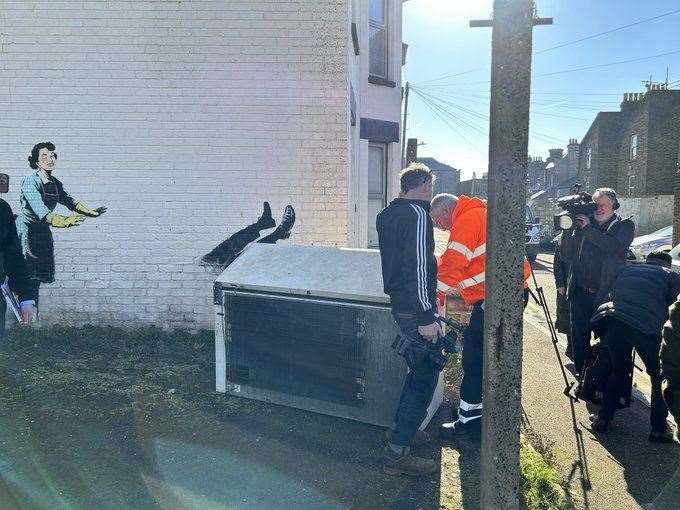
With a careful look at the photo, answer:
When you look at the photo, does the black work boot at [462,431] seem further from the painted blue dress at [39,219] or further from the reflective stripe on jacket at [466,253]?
the painted blue dress at [39,219]

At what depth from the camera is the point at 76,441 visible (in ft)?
12.5

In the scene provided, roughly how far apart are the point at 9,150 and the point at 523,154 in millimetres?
6103

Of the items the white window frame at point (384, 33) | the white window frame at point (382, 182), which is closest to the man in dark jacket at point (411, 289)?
the white window frame at point (382, 182)

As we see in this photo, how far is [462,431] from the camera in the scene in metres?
4.05

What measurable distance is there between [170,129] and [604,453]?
17.4 ft

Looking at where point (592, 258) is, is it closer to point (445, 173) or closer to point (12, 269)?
point (12, 269)

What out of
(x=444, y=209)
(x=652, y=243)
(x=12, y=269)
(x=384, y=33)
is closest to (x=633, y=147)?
(x=652, y=243)

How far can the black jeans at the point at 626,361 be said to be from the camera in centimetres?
408

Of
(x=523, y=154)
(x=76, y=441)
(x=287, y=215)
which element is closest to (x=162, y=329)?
(x=287, y=215)

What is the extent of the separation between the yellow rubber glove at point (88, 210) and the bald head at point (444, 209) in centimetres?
403

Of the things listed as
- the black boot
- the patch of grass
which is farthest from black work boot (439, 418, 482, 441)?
the black boot

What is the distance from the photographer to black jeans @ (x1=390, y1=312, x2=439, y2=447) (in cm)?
354

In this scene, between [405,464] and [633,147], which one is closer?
[405,464]

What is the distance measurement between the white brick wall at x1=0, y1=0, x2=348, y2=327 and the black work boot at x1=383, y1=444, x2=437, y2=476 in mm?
3203
